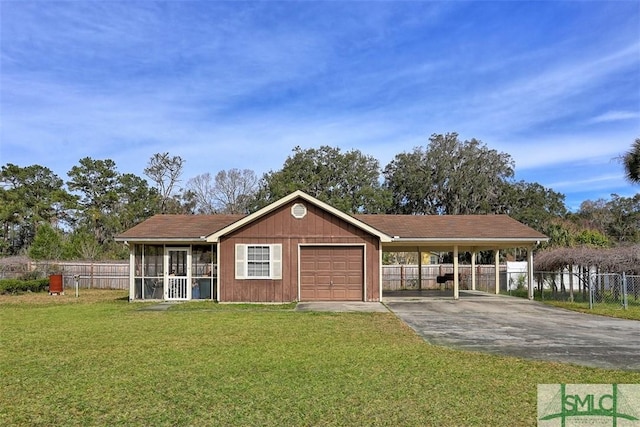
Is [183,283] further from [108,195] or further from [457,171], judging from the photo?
[457,171]

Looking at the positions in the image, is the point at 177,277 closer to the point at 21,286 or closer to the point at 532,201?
the point at 21,286

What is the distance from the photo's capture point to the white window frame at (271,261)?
62.4ft

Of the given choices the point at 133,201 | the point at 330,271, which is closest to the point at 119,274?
the point at 330,271

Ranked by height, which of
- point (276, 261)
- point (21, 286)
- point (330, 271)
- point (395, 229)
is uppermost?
point (395, 229)

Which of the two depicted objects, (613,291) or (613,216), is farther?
(613,216)

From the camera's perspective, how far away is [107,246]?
155 feet

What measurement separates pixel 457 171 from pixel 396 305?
36.9 meters

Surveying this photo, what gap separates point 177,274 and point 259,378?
45.9 feet

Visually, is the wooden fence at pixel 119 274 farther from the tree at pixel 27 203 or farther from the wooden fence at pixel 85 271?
the tree at pixel 27 203

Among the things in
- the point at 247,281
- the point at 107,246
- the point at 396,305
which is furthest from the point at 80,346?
the point at 107,246

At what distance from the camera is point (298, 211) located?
1920cm

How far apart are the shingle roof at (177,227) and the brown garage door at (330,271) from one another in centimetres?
390

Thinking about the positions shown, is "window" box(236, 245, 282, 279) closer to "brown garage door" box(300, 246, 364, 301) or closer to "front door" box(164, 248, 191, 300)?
"brown garage door" box(300, 246, 364, 301)

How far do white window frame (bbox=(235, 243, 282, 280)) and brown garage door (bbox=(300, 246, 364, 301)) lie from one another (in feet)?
2.66
